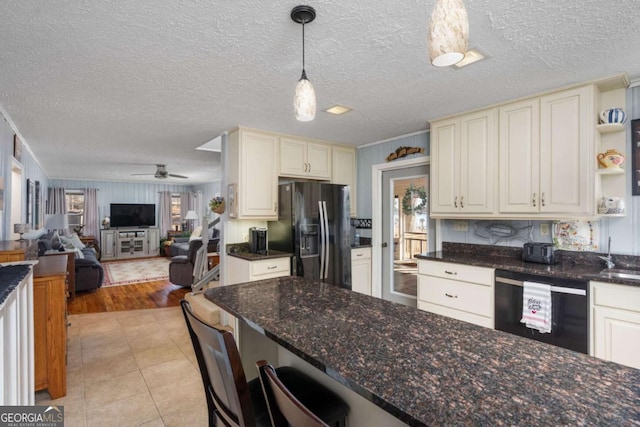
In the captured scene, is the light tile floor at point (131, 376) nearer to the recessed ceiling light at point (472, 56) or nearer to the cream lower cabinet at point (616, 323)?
the cream lower cabinet at point (616, 323)

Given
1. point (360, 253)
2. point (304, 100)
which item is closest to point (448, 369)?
point (304, 100)

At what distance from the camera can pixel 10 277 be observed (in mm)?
1386

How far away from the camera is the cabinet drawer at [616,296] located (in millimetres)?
1926

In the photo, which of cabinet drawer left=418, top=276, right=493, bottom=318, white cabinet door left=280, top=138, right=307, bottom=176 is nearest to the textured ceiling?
white cabinet door left=280, top=138, right=307, bottom=176

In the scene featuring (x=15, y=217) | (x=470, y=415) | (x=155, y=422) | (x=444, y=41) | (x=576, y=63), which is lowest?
(x=155, y=422)

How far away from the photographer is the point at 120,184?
9500 millimetres

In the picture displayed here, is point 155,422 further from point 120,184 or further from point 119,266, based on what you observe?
point 120,184

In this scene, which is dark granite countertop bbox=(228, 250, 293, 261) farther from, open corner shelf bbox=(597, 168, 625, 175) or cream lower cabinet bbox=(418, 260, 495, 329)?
open corner shelf bbox=(597, 168, 625, 175)

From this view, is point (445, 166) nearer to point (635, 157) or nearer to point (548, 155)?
point (548, 155)

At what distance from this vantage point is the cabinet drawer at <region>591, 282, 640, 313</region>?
193 cm

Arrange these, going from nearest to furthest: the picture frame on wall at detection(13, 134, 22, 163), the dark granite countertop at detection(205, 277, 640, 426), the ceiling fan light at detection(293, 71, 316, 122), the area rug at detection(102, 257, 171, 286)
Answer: the dark granite countertop at detection(205, 277, 640, 426)
the ceiling fan light at detection(293, 71, 316, 122)
the picture frame on wall at detection(13, 134, 22, 163)
the area rug at detection(102, 257, 171, 286)

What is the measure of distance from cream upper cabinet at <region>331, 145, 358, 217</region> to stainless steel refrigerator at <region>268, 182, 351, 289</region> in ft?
1.73

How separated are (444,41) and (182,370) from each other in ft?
9.95

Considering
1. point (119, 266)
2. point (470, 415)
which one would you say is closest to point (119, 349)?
point (470, 415)
